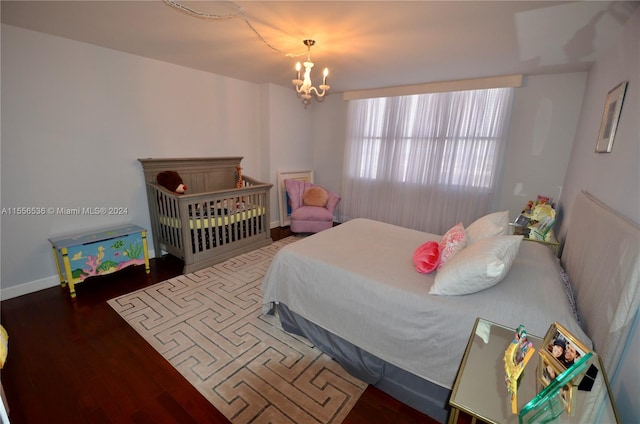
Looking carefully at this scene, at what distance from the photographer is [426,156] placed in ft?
13.2

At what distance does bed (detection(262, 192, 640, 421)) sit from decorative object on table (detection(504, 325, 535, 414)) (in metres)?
0.38

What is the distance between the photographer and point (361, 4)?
179 centimetres

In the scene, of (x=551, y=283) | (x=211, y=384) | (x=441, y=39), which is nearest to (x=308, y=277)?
(x=211, y=384)

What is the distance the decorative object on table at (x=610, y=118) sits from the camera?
1712 millimetres

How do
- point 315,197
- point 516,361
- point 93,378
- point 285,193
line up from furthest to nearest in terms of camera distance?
point 285,193 → point 315,197 → point 93,378 → point 516,361

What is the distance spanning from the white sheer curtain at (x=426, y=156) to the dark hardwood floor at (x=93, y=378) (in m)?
3.02

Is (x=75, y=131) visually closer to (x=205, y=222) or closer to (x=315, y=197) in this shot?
(x=205, y=222)

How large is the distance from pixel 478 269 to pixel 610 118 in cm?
157

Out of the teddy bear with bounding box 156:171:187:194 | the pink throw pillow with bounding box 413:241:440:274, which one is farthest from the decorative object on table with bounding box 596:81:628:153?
the teddy bear with bounding box 156:171:187:194

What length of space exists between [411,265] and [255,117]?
138 inches

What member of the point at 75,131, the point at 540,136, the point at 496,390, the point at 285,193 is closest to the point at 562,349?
the point at 496,390

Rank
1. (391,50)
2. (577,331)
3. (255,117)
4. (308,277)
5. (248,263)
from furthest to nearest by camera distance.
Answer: (255,117)
(248,263)
(391,50)
(308,277)
(577,331)

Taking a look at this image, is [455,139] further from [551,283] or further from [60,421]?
[60,421]

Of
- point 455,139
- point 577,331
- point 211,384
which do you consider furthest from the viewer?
point 455,139
